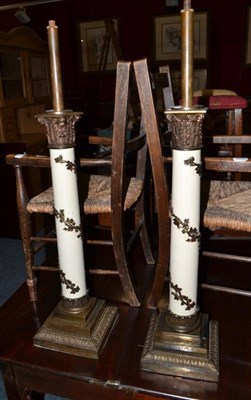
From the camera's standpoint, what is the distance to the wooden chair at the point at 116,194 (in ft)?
3.34

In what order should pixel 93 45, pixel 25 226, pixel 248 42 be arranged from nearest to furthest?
pixel 25 226, pixel 248 42, pixel 93 45

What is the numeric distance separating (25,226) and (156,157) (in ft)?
1.86

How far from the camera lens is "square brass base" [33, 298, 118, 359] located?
3.52 feet

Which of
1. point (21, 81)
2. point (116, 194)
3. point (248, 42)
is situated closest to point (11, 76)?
point (21, 81)

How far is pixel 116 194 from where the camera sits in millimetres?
1109

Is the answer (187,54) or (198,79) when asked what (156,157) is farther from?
(198,79)

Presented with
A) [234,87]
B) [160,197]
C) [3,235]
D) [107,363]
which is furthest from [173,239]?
[234,87]

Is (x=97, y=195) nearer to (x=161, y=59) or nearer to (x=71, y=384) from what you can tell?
(x=71, y=384)

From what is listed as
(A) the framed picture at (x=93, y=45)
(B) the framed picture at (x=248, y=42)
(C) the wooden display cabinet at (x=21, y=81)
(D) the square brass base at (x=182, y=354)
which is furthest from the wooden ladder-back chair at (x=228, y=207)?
(A) the framed picture at (x=93, y=45)

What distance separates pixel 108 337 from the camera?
116 cm

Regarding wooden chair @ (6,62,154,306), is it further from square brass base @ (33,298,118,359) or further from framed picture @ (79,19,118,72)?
framed picture @ (79,19,118,72)

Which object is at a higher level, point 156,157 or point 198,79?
point 198,79

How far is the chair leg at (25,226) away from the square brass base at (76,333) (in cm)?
28

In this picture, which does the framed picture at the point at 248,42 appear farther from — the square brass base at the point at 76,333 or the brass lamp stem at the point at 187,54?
the square brass base at the point at 76,333
